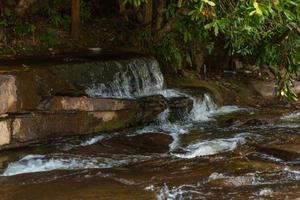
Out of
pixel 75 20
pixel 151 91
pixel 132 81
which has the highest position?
pixel 75 20

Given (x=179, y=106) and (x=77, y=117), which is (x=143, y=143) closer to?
(x=77, y=117)

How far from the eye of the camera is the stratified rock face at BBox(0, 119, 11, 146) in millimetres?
7133

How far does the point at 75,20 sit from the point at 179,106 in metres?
3.32

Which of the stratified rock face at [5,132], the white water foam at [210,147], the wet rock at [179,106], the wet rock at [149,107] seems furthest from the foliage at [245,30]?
the stratified rock face at [5,132]

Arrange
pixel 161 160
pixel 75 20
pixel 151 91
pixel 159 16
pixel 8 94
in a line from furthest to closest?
pixel 75 20
pixel 159 16
pixel 151 91
pixel 8 94
pixel 161 160

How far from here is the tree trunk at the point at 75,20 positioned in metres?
11.1

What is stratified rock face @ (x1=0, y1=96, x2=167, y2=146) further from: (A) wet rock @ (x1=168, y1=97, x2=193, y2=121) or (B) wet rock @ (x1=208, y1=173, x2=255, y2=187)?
(B) wet rock @ (x1=208, y1=173, x2=255, y2=187)

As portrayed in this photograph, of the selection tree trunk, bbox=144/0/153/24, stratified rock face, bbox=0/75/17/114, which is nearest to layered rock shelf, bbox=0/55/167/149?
stratified rock face, bbox=0/75/17/114

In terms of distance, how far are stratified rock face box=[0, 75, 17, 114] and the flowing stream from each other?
1.93 ft

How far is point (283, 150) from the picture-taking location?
23.7ft

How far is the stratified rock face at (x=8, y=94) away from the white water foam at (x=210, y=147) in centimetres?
226

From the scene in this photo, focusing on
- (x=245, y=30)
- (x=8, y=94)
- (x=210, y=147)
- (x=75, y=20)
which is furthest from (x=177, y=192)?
(x=75, y=20)

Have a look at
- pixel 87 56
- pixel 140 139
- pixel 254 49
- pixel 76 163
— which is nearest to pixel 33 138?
pixel 76 163

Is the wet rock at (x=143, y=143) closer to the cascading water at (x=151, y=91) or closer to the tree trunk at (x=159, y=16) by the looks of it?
the cascading water at (x=151, y=91)
